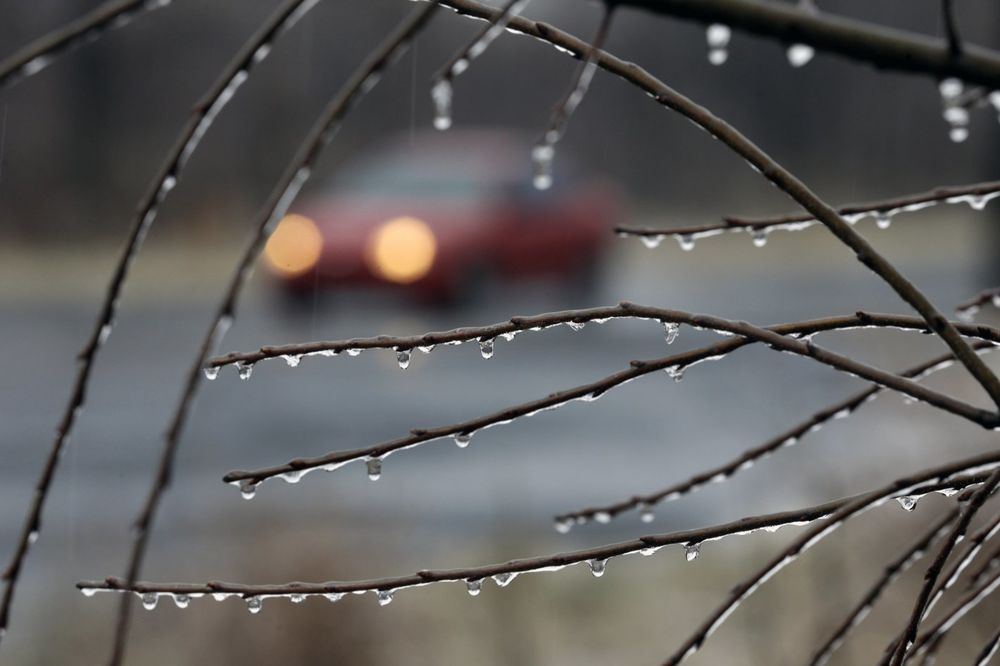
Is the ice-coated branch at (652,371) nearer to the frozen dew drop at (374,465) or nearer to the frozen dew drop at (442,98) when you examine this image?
the frozen dew drop at (374,465)

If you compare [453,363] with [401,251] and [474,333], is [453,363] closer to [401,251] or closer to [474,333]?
[401,251]

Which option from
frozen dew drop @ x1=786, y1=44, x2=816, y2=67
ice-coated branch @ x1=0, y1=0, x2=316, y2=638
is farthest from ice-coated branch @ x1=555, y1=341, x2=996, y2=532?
ice-coated branch @ x1=0, y1=0, x2=316, y2=638

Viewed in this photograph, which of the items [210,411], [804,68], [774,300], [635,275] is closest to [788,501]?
[210,411]

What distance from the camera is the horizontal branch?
65cm

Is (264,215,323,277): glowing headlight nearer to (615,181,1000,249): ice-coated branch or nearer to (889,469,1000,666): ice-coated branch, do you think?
(615,181,1000,249): ice-coated branch

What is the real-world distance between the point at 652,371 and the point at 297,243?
8328mm

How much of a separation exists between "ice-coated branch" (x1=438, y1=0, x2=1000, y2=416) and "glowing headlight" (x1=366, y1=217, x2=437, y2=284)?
8314 mm

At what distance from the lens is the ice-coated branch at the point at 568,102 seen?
65 cm

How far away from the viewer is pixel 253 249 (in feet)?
2.41

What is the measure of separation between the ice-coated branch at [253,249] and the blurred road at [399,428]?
0.94m

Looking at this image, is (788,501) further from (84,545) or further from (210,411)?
(210,411)

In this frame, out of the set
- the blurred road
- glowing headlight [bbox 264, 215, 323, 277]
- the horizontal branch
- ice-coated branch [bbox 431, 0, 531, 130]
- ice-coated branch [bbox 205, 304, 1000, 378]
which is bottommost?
ice-coated branch [bbox 205, 304, 1000, 378]

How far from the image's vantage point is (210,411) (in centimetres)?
727

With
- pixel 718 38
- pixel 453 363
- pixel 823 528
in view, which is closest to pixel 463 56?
pixel 718 38
